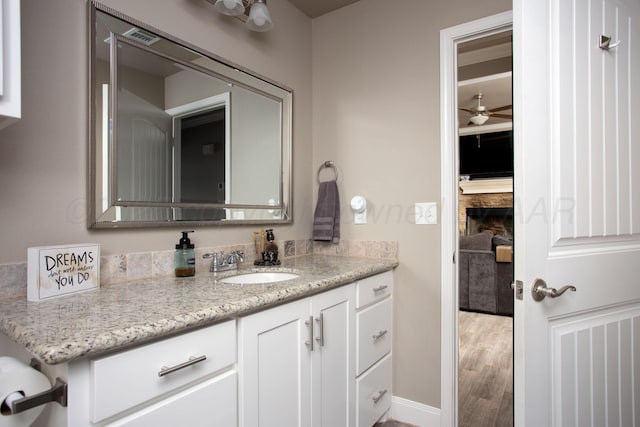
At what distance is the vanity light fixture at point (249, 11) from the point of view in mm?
1542

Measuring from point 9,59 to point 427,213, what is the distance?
1.72 meters

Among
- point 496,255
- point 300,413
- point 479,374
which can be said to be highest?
point 496,255

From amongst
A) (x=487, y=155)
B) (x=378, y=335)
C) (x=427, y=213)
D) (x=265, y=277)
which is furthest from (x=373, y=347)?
(x=487, y=155)

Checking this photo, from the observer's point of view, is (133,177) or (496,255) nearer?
(133,177)

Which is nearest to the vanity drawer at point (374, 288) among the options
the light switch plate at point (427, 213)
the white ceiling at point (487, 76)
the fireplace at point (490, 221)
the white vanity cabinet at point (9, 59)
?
the light switch plate at point (427, 213)

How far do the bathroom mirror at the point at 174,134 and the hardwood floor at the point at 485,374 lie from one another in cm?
159

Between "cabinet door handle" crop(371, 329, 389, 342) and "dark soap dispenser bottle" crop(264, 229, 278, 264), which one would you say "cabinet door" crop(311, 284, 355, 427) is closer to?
"cabinet door handle" crop(371, 329, 389, 342)

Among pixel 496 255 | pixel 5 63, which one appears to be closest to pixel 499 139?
pixel 496 255

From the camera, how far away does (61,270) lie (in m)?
1.04

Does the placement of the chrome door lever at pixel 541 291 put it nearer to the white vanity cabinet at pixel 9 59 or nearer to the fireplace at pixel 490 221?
the white vanity cabinet at pixel 9 59

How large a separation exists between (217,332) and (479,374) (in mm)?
2193

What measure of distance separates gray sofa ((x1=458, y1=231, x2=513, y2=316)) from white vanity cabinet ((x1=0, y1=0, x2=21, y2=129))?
420cm

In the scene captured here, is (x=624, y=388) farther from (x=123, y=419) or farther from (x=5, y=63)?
(x=5, y=63)

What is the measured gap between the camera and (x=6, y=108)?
776mm
